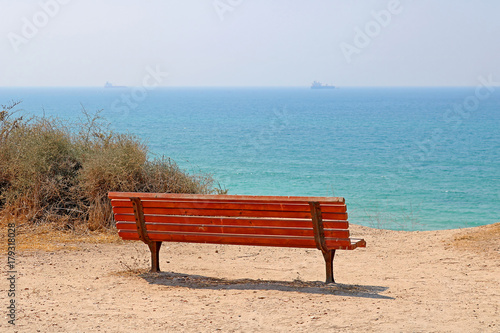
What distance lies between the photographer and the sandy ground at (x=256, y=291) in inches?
178

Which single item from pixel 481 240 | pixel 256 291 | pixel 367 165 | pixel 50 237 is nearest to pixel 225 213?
pixel 256 291

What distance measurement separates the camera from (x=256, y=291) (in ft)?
17.9

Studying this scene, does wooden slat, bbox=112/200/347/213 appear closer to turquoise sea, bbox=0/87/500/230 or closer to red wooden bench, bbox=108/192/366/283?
red wooden bench, bbox=108/192/366/283

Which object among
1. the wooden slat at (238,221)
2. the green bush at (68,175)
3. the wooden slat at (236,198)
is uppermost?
the green bush at (68,175)

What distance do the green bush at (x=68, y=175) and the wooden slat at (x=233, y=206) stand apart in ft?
11.9

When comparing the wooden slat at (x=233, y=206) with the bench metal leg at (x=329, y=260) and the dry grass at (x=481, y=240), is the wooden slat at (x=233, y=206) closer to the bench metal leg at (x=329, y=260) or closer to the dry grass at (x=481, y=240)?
the bench metal leg at (x=329, y=260)

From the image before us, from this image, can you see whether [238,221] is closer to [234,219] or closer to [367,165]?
[234,219]

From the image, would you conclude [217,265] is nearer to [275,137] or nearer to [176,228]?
[176,228]

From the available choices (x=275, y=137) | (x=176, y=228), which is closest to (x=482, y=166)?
(x=275, y=137)

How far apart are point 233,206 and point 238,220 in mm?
180

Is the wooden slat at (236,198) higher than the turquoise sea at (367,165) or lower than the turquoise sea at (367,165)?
lower

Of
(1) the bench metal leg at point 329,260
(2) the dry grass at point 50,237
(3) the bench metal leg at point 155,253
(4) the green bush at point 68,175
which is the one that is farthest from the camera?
(4) the green bush at point 68,175

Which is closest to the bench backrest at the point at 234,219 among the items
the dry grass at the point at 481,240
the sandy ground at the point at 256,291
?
the sandy ground at the point at 256,291

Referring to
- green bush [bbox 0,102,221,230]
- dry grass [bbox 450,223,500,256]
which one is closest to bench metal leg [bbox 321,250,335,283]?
dry grass [bbox 450,223,500,256]
